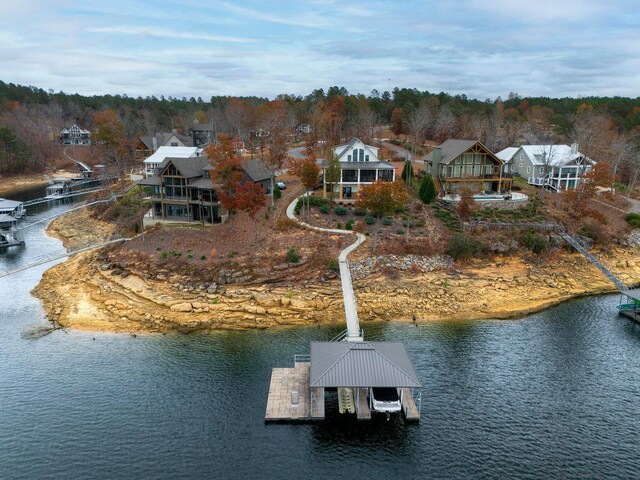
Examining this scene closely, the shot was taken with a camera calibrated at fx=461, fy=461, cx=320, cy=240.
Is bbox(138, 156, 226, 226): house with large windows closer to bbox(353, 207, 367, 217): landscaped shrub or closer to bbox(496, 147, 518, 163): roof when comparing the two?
bbox(353, 207, 367, 217): landscaped shrub

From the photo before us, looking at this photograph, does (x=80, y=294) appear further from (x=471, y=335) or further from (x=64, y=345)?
(x=471, y=335)

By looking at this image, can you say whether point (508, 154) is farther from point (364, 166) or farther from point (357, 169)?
point (357, 169)

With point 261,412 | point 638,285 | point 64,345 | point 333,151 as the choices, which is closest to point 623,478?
point 261,412


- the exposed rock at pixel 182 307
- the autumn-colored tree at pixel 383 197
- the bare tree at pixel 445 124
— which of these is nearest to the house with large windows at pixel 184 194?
the exposed rock at pixel 182 307

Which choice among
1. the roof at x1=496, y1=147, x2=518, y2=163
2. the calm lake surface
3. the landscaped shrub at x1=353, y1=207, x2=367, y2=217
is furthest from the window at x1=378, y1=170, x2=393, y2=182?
the calm lake surface

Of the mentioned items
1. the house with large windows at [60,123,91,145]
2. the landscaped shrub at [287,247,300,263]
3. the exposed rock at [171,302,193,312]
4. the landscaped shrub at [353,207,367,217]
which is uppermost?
the house with large windows at [60,123,91,145]

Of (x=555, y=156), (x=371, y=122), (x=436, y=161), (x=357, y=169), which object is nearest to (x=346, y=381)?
(x=357, y=169)
